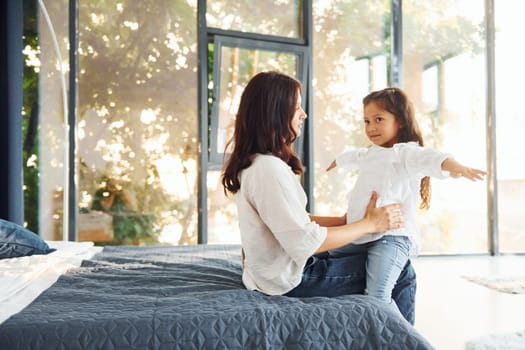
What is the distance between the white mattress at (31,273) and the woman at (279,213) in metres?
0.63

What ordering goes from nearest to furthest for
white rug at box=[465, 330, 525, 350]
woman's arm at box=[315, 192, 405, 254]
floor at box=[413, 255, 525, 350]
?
woman's arm at box=[315, 192, 405, 254] → white rug at box=[465, 330, 525, 350] → floor at box=[413, 255, 525, 350]

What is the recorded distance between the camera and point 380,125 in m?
2.19

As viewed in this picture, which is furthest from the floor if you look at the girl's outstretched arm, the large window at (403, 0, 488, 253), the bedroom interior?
the girl's outstretched arm

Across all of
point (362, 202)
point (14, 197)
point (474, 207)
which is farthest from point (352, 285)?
point (474, 207)

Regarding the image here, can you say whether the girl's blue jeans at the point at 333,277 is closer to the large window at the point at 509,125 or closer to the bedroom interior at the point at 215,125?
the bedroom interior at the point at 215,125

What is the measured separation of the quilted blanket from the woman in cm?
10

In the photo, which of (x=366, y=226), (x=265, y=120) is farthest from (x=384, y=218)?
(x=265, y=120)

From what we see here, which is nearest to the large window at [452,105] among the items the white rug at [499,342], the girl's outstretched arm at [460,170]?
the white rug at [499,342]

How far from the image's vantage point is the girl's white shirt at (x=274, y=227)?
1.36m

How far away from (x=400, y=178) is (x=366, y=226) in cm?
50

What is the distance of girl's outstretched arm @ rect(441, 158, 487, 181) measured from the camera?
5.47ft

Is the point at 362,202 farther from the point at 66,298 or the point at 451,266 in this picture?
the point at 451,266

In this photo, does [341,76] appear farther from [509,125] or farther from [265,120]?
[265,120]

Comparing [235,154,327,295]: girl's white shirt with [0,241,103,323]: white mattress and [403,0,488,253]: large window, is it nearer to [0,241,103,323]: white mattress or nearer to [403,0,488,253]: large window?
[0,241,103,323]: white mattress
